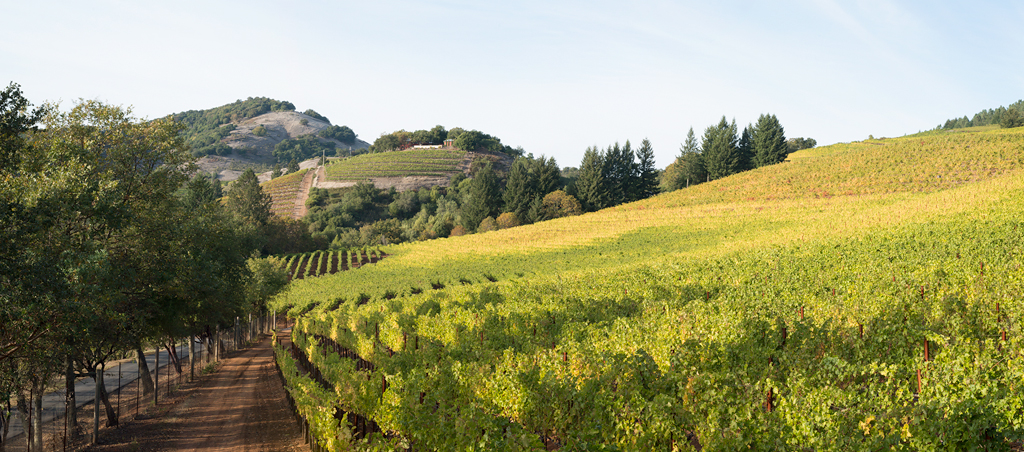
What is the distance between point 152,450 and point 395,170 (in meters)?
145

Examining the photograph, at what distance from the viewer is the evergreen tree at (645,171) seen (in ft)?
354

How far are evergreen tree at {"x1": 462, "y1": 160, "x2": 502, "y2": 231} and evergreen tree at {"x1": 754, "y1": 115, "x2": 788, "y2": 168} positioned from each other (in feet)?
164

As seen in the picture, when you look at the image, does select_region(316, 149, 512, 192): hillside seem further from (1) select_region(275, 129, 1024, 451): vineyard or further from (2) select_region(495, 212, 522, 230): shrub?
(1) select_region(275, 129, 1024, 451): vineyard

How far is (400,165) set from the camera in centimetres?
16388

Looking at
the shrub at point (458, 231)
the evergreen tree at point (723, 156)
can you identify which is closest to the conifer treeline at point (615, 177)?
the evergreen tree at point (723, 156)

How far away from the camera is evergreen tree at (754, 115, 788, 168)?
104438 millimetres

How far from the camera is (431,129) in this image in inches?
7761

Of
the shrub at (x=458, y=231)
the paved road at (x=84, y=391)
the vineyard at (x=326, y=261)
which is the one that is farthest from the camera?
the shrub at (x=458, y=231)

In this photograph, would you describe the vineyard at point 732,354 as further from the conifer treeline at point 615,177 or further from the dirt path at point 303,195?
the dirt path at point 303,195

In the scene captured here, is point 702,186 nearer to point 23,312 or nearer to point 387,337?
point 387,337

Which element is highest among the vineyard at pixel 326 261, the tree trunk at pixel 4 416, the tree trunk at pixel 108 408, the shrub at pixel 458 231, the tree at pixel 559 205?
the tree at pixel 559 205

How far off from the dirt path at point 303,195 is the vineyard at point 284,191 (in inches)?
33.4

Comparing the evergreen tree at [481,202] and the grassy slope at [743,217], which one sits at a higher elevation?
the evergreen tree at [481,202]

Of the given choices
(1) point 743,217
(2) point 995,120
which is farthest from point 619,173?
(2) point 995,120
